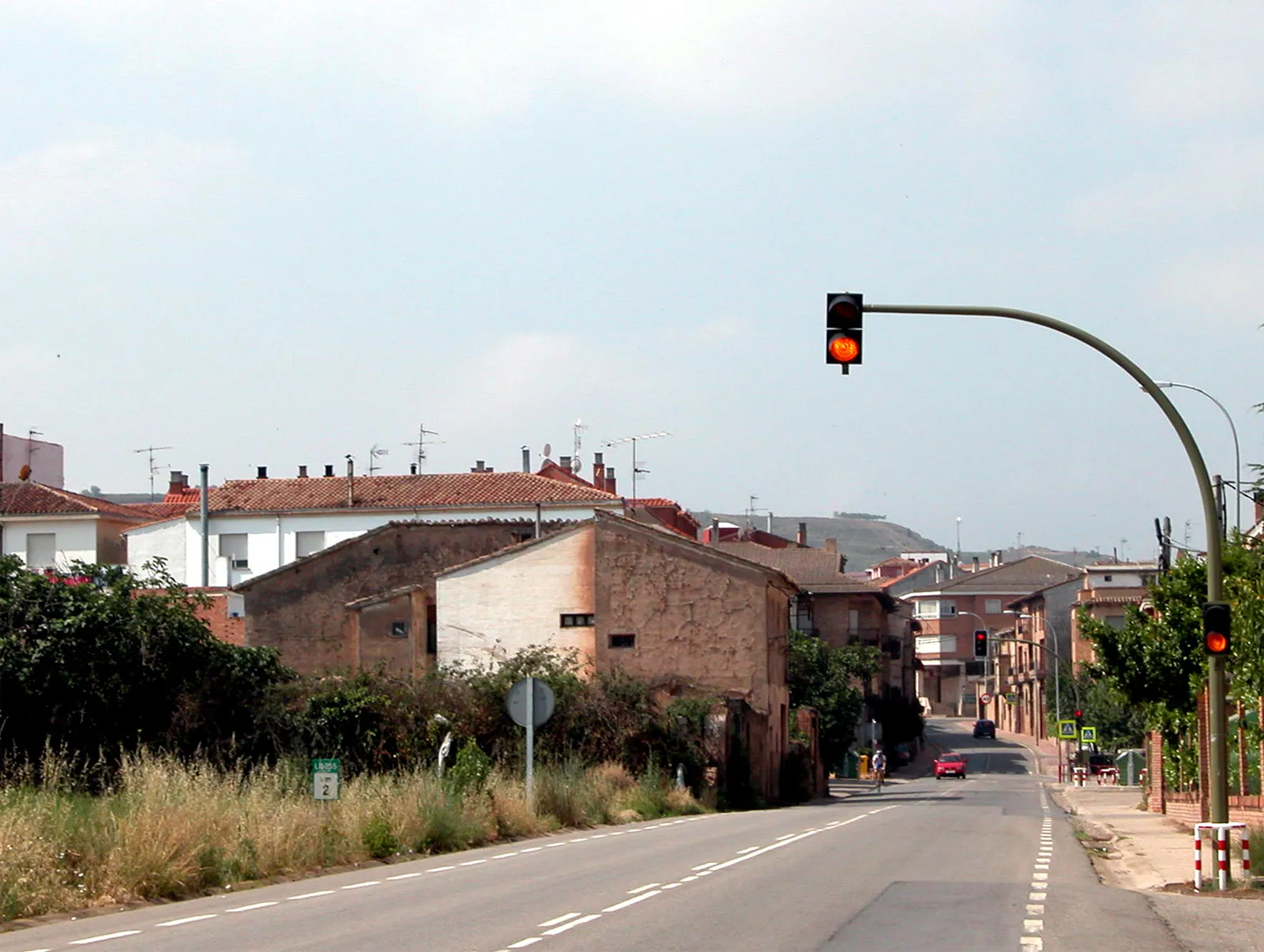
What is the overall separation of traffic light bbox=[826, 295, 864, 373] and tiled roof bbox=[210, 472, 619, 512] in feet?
180

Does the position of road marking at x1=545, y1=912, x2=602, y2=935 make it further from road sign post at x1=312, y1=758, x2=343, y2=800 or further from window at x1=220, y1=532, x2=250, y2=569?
window at x1=220, y1=532, x2=250, y2=569

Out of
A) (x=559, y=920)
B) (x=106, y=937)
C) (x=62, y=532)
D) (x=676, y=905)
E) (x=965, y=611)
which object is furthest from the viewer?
(x=965, y=611)

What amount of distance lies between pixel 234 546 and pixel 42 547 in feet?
28.5

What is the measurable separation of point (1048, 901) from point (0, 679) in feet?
72.8

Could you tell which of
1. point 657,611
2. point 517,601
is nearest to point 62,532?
point 517,601

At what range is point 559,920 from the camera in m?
13.7

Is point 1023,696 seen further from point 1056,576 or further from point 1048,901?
point 1048,901

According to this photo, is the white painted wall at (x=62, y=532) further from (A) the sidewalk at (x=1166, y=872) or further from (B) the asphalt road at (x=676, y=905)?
(B) the asphalt road at (x=676, y=905)

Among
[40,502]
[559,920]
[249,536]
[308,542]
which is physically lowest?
[559,920]

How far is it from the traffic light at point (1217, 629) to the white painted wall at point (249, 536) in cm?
5858

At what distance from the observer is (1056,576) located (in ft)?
467

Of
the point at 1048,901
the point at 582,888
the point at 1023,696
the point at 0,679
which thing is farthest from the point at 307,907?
the point at 1023,696

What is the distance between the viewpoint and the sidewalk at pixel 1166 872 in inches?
541

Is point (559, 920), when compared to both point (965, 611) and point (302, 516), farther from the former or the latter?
point (965, 611)
